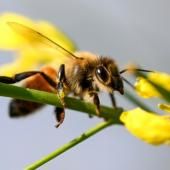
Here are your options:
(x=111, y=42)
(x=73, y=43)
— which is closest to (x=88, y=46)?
(x=111, y=42)

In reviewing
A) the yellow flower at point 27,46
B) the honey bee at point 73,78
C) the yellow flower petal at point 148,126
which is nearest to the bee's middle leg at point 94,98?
the honey bee at point 73,78

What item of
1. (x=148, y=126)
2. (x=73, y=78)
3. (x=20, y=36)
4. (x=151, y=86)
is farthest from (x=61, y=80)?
(x=20, y=36)

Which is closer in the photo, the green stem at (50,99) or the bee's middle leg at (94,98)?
the green stem at (50,99)

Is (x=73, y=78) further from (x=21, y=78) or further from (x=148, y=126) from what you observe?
(x=148, y=126)

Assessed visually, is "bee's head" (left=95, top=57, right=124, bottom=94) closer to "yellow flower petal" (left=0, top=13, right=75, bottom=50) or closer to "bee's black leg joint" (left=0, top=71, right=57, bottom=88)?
"bee's black leg joint" (left=0, top=71, right=57, bottom=88)

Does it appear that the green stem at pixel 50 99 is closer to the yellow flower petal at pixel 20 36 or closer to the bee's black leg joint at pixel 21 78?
the bee's black leg joint at pixel 21 78

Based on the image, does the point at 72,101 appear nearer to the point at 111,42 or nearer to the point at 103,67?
the point at 103,67
